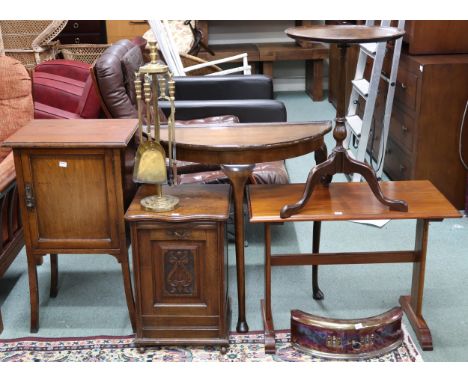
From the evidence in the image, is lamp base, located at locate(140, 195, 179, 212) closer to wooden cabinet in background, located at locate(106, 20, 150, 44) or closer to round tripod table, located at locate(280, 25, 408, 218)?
round tripod table, located at locate(280, 25, 408, 218)

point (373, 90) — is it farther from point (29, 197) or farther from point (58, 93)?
point (29, 197)

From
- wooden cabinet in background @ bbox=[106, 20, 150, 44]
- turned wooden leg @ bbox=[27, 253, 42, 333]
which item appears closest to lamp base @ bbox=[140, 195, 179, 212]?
turned wooden leg @ bbox=[27, 253, 42, 333]

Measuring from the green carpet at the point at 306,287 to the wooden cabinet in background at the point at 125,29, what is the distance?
3256 mm

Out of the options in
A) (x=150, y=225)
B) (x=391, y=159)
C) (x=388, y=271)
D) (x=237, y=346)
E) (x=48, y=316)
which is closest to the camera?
(x=150, y=225)

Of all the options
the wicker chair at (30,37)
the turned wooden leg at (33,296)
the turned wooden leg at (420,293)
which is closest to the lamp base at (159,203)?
the turned wooden leg at (33,296)

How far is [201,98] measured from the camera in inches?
155

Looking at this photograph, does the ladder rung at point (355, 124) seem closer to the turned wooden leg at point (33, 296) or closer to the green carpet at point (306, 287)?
the green carpet at point (306, 287)

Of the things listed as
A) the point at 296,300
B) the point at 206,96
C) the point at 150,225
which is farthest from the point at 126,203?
the point at 206,96

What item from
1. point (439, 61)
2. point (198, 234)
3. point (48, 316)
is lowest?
point (48, 316)

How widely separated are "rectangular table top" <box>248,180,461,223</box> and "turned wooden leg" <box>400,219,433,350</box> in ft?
0.29

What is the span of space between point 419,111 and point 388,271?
3.07ft

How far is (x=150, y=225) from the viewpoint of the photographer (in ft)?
6.89

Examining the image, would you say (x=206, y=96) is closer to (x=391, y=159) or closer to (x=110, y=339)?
(x=391, y=159)

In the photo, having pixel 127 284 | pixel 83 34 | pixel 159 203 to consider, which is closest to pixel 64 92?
pixel 127 284
